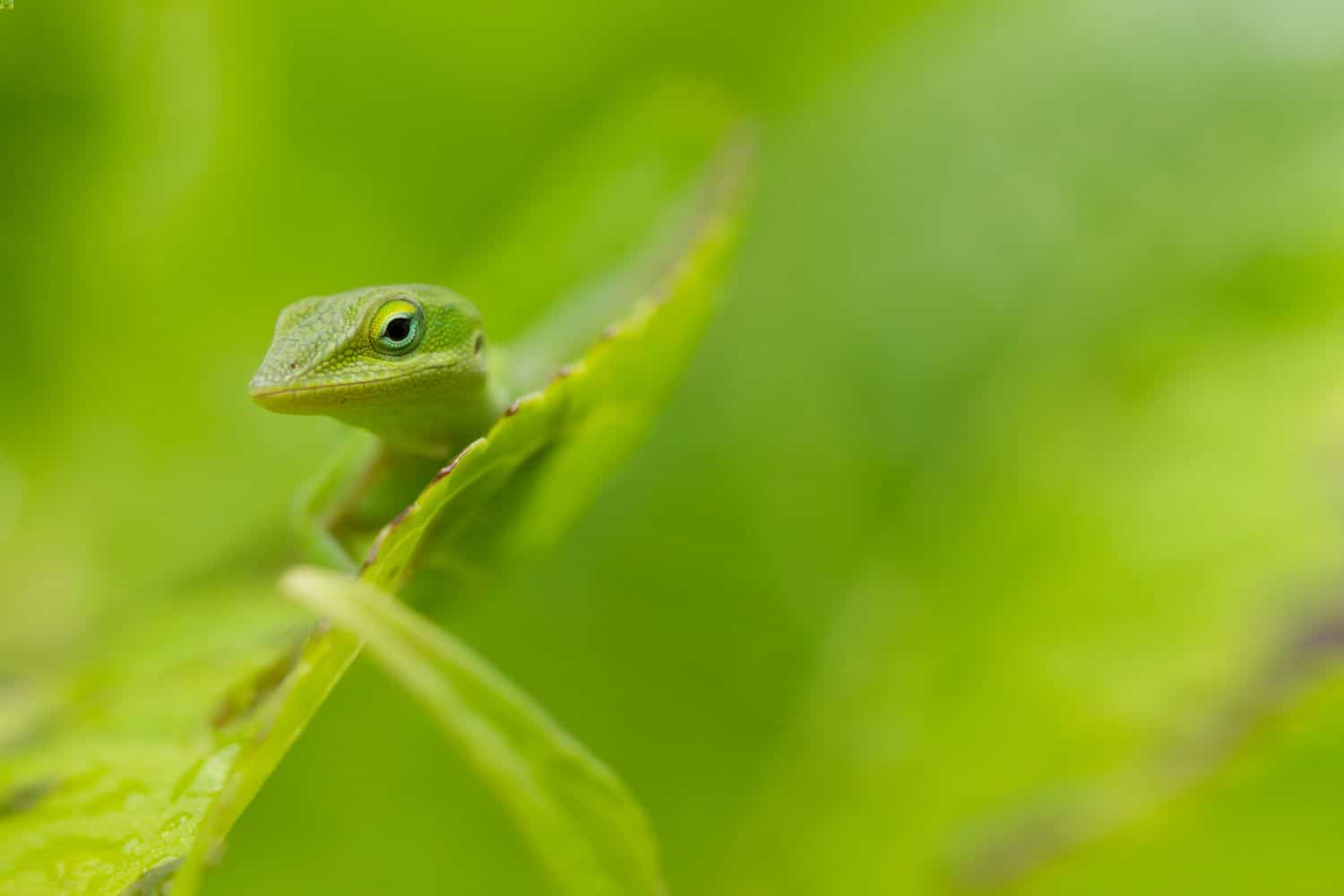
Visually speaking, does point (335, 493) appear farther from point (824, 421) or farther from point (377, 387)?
point (824, 421)

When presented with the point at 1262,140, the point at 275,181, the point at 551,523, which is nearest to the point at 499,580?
the point at 551,523

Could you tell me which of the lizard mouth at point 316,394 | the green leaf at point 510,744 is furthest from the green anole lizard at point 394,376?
the green leaf at point 510,744

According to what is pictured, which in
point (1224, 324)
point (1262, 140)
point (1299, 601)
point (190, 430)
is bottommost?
point (1299, 601)

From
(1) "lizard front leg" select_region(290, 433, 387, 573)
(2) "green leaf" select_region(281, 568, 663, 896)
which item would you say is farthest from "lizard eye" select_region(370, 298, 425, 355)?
(2) "green leaf" select_region(281, 568, 663, 896)

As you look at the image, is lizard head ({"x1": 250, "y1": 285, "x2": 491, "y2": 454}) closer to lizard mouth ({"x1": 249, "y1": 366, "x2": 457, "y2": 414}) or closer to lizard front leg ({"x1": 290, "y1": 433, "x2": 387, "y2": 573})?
lizard mouth ({"x1": 249, "y1": 366, "x2": 457, "y2": 414})

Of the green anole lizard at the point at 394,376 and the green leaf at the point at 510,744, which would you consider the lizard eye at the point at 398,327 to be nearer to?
the green anole lizard at the point at 394,376

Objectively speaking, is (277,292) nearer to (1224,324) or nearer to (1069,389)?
(1069,389)

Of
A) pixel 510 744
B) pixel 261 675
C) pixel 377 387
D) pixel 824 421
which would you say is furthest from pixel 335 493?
pixel 510 744
